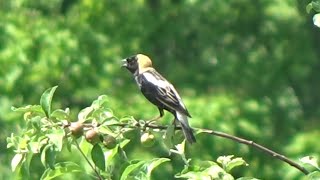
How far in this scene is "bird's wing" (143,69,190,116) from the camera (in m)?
4.65

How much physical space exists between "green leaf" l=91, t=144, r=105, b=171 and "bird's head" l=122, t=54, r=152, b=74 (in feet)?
4.85

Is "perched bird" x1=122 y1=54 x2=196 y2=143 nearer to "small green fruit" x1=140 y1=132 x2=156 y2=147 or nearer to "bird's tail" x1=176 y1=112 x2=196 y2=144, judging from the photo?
"bird's tail" x1=176 y1=112 x2=196 y2=144

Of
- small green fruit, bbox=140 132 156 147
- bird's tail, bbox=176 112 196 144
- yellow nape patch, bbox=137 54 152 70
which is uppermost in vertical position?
yellow nape patch, bbox=137 54 152 70

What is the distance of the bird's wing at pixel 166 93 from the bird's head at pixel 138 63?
5.5 inches

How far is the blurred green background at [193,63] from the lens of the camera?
39.2ft

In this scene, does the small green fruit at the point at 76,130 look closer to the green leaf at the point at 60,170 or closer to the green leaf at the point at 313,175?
the green leaf at the point at 60,170

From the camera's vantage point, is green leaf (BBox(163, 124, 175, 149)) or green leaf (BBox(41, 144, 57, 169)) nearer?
green leaf (BBox(41, 144, 57, 169))

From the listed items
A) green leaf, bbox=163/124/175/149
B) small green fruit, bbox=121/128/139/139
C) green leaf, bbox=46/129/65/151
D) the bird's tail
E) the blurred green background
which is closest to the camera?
green leaf, bbox=46/129/65/151

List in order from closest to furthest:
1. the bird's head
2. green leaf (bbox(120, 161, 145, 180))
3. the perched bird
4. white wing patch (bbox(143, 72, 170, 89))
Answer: green leaf (bbox(120, 161, 145, 180)) → the perched bird → white wing patch (bbox(143, 72, 170, 89)) → the bird's head

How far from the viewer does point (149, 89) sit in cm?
488

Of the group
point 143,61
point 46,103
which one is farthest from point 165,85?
point 46,103

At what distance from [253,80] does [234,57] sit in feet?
1.52

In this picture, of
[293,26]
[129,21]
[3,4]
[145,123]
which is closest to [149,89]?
[145,123]

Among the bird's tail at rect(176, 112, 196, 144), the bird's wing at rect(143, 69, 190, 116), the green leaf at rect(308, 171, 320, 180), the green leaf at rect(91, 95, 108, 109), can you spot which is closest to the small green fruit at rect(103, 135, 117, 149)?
the green leaf at rect(91, 95, 108, 109)
